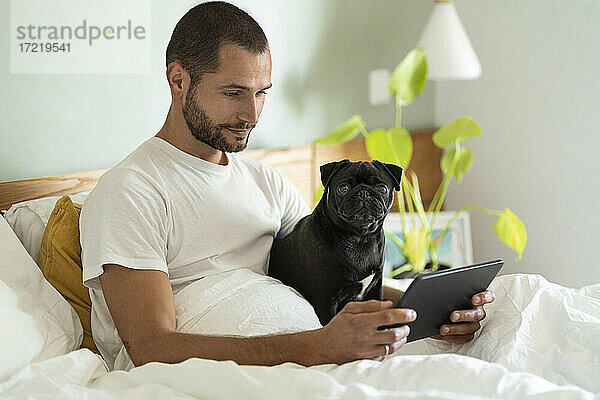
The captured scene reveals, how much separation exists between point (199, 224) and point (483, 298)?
580 millimetres

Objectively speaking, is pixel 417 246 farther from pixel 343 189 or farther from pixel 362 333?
pixel 362 333

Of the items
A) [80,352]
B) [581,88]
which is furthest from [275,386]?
[581,88]

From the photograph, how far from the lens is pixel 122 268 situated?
1248 mm

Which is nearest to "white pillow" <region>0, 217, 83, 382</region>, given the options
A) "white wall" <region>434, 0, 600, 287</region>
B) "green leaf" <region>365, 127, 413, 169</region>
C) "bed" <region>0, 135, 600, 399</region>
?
"bed" <region>0, 135, 600, 399</region>

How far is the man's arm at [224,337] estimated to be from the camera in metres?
1.15

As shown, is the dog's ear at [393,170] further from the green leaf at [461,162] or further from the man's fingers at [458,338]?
the green leaf at [461,162]

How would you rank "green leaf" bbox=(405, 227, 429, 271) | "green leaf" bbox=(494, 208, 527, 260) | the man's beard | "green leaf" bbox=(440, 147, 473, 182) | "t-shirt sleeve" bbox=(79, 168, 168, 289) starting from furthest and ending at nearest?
1. "green leaf" bbox=(440, 147, 473, 182)
2. "green leaf" bbox=(405, 227, 429, 271)
3. "green leaf" bbox=(494, 208, 527, 260)
4. the man's beard
5. "t-shirt sleeve" bbox=(79, 168, 168, 289)

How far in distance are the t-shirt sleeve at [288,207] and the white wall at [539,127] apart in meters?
1.37

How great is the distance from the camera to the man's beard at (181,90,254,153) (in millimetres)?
1457

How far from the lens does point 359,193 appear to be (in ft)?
4.41

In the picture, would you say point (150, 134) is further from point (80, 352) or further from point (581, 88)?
point (581, 88)

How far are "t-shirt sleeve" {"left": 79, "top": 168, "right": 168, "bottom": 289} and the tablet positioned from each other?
44 centimetres

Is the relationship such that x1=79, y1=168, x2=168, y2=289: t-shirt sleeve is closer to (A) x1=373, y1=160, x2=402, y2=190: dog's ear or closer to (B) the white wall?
(A) x1=373, y1=160, x2=402, y2=190: dog's ear

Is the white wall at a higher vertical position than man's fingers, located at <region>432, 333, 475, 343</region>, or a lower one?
higher
